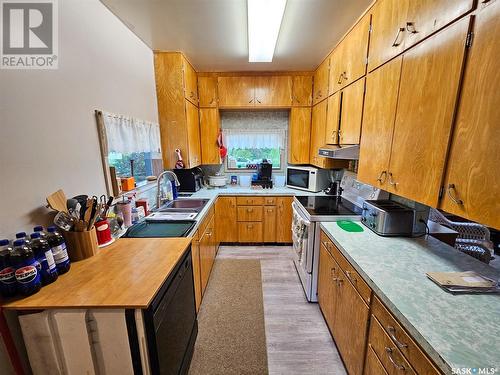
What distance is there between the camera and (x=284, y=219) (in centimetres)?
323

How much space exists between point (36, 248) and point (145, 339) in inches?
24.9

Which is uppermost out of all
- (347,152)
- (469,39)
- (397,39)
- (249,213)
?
(397,39)

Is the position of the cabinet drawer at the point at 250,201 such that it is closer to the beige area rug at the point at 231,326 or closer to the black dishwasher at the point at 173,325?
the beige area rug at the point at 231,326

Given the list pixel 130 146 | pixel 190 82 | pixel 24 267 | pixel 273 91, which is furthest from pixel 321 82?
pixel 24 267

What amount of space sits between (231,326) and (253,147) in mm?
2661

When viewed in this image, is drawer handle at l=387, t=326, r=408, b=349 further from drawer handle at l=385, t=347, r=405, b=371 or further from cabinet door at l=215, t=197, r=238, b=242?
cabinet door at l=215, t=197, r=238, b=242

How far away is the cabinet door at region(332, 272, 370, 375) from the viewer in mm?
1236

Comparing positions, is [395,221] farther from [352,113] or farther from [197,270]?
[197,270]

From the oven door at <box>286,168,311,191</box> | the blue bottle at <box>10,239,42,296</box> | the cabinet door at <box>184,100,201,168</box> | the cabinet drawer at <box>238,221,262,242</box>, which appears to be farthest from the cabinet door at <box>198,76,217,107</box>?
the blue bottle at <box>10,239,42,296</box>

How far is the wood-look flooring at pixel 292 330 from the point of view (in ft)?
5.20

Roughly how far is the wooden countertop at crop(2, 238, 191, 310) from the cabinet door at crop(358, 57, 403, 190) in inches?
57.2

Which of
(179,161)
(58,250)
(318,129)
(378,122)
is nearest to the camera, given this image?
(58,250)

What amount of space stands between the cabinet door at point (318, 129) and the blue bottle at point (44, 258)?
8.88 ft

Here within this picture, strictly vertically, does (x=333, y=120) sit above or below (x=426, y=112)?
above
